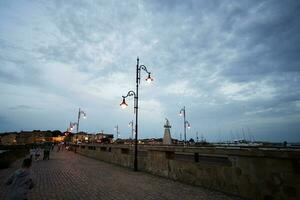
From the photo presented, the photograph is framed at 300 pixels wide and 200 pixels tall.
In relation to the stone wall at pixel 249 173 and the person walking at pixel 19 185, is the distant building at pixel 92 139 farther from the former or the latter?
the person walking at pixel 19 185

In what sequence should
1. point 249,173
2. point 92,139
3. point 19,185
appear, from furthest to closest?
point 92,139 → point 249,173 → point 19,185

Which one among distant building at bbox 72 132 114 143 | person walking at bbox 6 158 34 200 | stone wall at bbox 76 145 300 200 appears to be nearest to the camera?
person walking at bbox 6 158 34 200

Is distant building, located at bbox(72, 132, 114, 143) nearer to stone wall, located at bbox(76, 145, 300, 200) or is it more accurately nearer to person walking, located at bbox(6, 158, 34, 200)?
stone wall, located at bbox(76, 145, 300, 200)

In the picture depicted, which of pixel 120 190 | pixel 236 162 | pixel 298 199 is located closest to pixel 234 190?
pixel 236 162

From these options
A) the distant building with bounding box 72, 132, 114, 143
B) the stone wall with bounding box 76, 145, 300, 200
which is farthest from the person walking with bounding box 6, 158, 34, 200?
the distant building with bounding box 72, 132, 114, 143

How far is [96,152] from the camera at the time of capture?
29969mm

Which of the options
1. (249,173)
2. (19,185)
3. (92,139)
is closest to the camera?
(19,185)

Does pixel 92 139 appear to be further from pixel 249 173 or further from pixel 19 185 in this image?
pixel 19 185

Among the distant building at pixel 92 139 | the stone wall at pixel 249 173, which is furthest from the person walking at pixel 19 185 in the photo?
the distant building at pixel 92 139

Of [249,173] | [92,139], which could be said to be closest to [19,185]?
[249,173]

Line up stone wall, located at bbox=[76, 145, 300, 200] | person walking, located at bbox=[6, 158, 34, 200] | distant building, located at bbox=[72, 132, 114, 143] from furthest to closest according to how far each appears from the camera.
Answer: distant building, located at bbox=[72, 132, 114, 143], stone wall, located at bbox=[76, 145, 300, 200], person walking, located at bbox=[6, 158, 34, 200]

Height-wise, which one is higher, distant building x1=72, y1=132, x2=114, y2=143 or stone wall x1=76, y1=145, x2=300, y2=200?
distant building x1=72, y1=132, x2=114, y2=143

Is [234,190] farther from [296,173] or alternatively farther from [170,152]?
[170,152]

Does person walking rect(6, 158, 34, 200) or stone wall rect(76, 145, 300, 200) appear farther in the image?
stone wall rect(76, 145, 300, 200)
